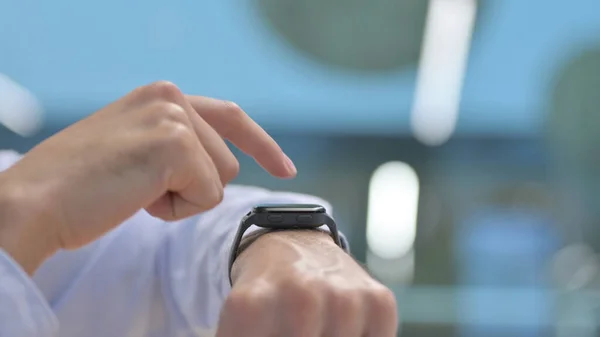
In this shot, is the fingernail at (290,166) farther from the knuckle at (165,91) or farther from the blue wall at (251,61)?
the blue wall at (251,61)

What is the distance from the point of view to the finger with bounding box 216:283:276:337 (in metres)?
0.28

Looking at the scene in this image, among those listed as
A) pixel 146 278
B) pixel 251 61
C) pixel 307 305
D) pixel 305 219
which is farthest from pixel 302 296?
pixel 251 61

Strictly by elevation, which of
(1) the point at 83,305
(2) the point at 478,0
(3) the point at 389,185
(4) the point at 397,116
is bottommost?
(3) the point at 389,185

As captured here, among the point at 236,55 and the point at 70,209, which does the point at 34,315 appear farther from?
the point at 236,55

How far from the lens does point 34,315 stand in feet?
1.17

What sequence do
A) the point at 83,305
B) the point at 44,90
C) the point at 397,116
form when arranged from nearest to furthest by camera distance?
the point at 83,305 < the point at 44,90 < the point at 397,116

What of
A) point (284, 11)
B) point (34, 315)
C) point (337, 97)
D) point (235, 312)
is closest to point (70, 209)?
point (34, 315)

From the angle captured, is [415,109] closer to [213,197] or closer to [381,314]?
[213,197]

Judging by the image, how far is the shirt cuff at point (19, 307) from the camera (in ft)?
1.14

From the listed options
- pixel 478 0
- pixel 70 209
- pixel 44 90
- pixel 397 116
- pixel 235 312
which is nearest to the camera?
pixel 235 312

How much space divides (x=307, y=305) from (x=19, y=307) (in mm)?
162

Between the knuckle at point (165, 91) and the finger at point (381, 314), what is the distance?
0.71ft

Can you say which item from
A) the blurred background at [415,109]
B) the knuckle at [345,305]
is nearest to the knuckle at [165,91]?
the knuckle at [345,305]

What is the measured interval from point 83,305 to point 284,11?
4.13 feet
